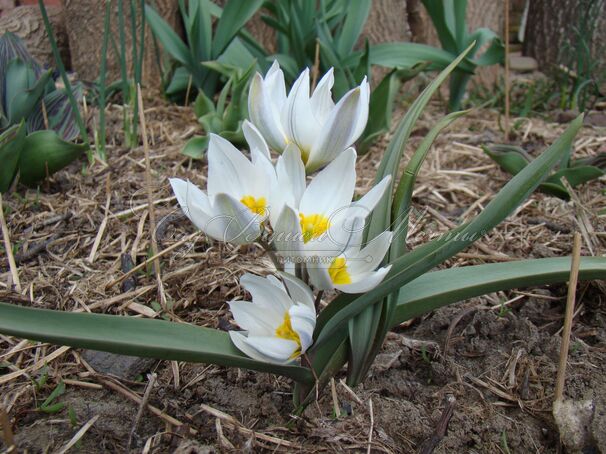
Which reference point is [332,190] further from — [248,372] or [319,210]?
[248,372]

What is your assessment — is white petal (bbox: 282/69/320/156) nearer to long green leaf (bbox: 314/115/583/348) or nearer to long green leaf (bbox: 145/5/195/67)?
long green leaf (bbox: 314/115/583/348)

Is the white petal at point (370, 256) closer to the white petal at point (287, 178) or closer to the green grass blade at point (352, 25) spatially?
the white petal at point (287, 178)

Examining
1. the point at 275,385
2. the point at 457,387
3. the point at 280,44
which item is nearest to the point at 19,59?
the point at 280,44

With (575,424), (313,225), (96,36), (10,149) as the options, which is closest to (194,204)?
(313,225)

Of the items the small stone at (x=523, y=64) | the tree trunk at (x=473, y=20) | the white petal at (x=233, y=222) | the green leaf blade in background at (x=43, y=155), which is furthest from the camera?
the small stone at (x=523, y=64)

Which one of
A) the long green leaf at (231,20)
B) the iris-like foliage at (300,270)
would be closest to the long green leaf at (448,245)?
the iris-like foliage at (300,270)

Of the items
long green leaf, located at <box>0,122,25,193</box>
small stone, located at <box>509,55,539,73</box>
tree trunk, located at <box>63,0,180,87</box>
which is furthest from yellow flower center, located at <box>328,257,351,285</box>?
small stone, located at <box>509,55,539,73</box>

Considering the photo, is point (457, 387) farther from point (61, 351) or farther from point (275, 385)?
point (61, 351)
